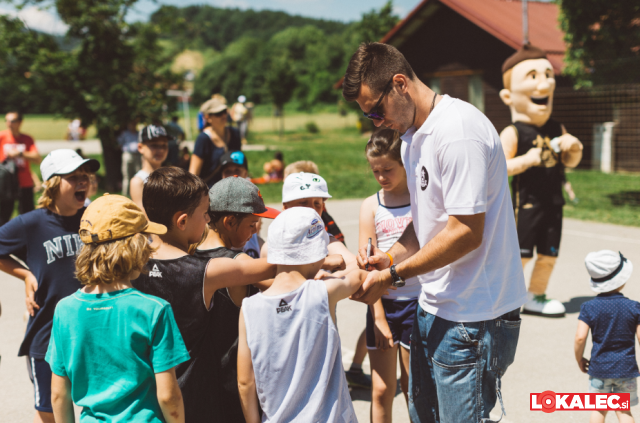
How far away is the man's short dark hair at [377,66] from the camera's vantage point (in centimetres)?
230

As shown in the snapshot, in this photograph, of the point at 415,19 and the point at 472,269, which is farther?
the point at 415,19

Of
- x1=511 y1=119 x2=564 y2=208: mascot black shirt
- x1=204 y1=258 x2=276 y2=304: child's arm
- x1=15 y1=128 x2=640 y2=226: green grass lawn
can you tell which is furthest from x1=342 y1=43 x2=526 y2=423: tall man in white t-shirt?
x1=15 y1=128 x2=640 y2=226: green grass lawn

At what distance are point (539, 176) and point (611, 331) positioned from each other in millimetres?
2967

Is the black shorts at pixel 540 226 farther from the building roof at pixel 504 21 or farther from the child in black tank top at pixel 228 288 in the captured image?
the building roof at pixel 504 21

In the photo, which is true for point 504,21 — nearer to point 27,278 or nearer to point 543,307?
point 543,307

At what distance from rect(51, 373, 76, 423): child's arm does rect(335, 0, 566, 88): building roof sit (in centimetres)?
1608

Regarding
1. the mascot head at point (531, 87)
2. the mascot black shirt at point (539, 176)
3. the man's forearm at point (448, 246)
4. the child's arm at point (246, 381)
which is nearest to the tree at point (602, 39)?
the mascot head at point (531, 87)

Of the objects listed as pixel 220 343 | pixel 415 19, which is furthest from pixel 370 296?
pixel 415 19

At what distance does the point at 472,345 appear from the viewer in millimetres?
2260

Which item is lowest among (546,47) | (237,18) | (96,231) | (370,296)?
(370,296)

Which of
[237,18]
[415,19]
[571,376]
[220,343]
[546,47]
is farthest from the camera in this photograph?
[237,18]

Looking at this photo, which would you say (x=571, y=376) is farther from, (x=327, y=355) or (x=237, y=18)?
(x=237, y=18)

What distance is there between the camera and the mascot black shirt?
227 inches

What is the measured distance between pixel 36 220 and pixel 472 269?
247 centimetres
